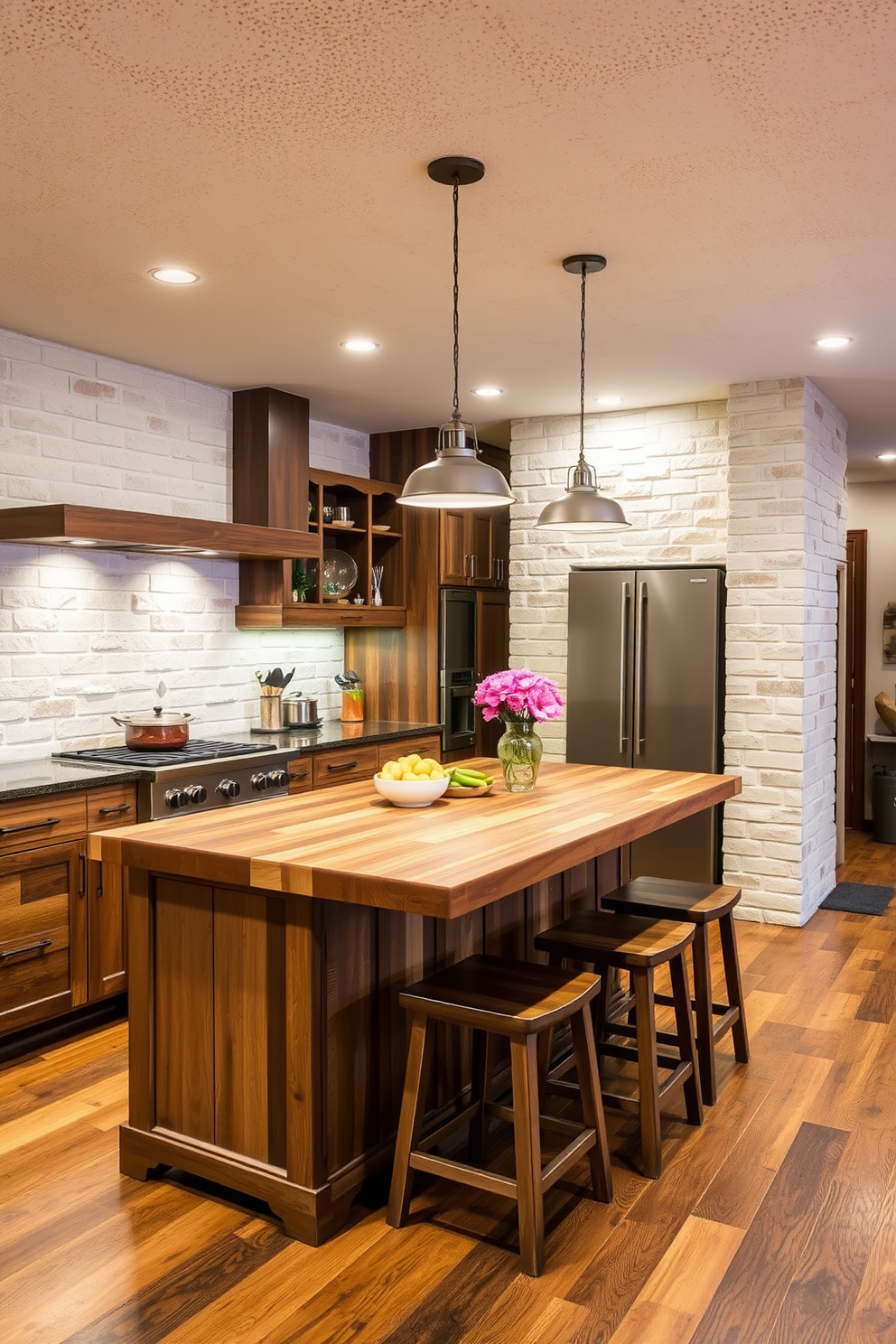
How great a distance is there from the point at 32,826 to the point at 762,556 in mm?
3480

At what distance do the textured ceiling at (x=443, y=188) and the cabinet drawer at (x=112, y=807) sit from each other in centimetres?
173

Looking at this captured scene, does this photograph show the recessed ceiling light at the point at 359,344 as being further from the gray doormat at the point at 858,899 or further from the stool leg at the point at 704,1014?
the gray doormat at the point at 858,899

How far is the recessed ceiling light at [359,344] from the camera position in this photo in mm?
4297

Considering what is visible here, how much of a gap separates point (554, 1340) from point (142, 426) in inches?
155

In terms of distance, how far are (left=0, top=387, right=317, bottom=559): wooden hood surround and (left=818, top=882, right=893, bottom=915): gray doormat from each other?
3.24 metres

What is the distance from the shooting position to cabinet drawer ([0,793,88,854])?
3400 mm

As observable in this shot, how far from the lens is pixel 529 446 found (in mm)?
5992

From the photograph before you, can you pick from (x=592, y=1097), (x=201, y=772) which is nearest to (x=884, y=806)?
(x=201, y=772)

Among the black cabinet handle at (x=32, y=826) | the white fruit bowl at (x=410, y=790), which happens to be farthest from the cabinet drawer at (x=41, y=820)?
the white fruit bowl at (x=410, y=790)

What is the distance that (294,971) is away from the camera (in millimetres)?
2398

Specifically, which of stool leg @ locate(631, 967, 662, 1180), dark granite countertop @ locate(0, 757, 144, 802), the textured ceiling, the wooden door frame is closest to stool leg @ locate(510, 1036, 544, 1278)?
stool leg @ locate(631, 967, 662, 1180)

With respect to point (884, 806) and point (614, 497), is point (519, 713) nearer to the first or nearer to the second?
point (614, 497)

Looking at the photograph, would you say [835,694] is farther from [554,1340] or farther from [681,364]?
[554,1340]

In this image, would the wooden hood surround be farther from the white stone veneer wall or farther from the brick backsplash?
the white stone veneer wall
